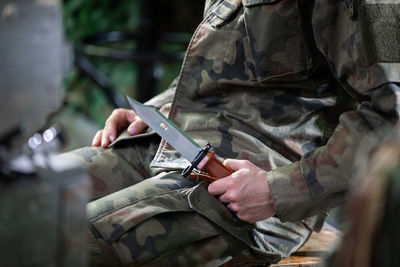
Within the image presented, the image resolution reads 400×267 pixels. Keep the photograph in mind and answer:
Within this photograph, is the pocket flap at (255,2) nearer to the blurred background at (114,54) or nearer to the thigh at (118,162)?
the thigh at (118,162)

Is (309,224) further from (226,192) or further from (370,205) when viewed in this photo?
(370,205)

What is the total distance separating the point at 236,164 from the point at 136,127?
0.40m

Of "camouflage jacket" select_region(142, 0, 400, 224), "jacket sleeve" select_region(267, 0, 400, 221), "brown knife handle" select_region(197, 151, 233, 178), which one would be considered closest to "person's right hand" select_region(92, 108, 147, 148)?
"camouflage jacket" select_region(142, 0, 400, 224)

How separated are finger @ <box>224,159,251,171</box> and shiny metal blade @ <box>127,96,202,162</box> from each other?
2.7 inches

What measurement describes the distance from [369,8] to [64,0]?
4.39 meters

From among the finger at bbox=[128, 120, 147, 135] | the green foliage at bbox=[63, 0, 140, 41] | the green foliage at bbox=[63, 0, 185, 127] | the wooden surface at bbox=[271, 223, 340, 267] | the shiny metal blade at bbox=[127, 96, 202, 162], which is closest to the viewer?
the shiny metal blade at bbox=[127, 96, 202, 162]

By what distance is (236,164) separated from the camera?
1.41 metres

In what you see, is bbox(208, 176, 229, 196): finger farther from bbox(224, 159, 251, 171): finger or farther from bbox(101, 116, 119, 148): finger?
bbox(101, 116, 119, 148): finger

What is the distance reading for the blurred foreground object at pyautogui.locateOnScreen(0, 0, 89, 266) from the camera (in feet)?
2.73

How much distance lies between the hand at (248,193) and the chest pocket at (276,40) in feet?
0.78

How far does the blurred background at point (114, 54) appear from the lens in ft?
12.8

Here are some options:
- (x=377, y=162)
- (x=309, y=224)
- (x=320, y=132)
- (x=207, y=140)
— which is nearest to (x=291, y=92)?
(x=320, y=132)

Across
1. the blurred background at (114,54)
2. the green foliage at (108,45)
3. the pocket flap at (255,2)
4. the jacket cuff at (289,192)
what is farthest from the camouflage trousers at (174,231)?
the green foliage at (108,45)

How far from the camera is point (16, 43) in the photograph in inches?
34.1
